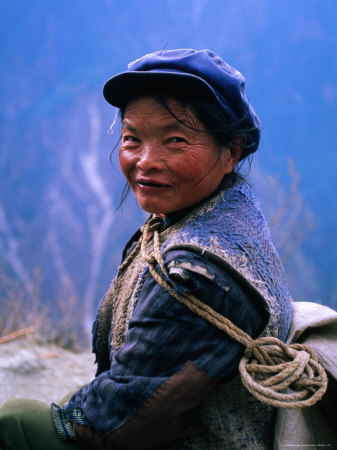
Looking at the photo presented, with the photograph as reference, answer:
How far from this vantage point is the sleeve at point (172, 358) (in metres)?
1.08

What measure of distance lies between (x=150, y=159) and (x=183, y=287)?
0.42 meters

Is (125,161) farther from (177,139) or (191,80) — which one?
(191,80)

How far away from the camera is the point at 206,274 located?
1077mm

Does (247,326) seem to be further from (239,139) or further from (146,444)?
(239,139)

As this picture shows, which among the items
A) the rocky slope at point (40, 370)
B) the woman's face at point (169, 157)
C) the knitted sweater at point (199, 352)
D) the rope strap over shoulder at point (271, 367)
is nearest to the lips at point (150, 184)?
the woman's face at point (169, 157)

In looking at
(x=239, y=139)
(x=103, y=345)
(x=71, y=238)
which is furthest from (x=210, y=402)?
(x=71, y=238)

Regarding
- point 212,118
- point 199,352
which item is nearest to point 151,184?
point 212,118

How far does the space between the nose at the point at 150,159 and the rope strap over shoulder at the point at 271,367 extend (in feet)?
0.84

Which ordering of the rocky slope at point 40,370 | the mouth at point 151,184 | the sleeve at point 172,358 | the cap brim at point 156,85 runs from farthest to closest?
1. the rocky slope at point 40,370
2. the mouth at point 151,184
3. the cap brim at point 156,85
4. the sleeve at point 172,358

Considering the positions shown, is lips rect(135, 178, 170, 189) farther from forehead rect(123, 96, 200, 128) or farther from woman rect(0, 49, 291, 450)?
forehead rect(123, 96, 200, 128)

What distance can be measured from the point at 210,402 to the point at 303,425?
28cm

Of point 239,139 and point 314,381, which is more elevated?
point 239,139

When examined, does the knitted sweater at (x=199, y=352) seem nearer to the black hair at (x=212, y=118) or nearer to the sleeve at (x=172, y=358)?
the sleeve at (x=172, y=358)

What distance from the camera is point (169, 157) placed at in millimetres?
1306
